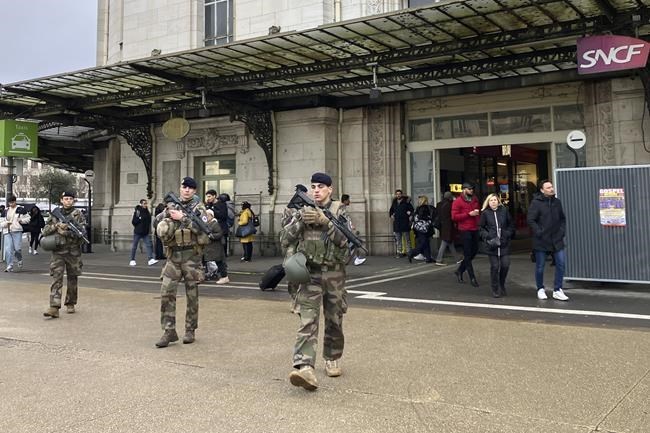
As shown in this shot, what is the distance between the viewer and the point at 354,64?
11508 millimetres

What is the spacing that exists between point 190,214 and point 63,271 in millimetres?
2953

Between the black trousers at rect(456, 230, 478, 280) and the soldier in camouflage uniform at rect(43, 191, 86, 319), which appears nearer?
the soldier in camouflage uniform at rect(43, 191, 86, 319)

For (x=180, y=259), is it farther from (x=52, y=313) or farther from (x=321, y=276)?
(x=52, y=313)

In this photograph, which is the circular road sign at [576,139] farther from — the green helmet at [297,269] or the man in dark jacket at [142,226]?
the man in dark jacket at [142,226]

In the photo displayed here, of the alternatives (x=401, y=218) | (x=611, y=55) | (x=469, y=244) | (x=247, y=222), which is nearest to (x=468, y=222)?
(x=469, y=244)

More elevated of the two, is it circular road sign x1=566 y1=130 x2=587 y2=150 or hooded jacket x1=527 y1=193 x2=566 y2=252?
circular road sign x1=566 y1=130 x2=587 y2=150

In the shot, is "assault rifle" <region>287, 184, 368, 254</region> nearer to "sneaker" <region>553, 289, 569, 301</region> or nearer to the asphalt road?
the asphalt road

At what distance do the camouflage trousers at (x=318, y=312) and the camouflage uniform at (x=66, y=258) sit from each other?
178 inches

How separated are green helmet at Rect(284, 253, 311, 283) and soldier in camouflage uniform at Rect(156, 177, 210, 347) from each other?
190 cm

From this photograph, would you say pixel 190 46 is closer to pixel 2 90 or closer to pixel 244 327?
pixel 2 90

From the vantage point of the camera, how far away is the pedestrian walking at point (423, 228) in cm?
1260

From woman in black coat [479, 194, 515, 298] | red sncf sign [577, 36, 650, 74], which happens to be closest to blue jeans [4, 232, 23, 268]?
woman in black coat [479, 194, 515, 298]

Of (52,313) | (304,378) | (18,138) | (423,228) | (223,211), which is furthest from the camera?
(18,138)

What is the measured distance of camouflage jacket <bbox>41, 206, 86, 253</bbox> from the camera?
7.18 metres
